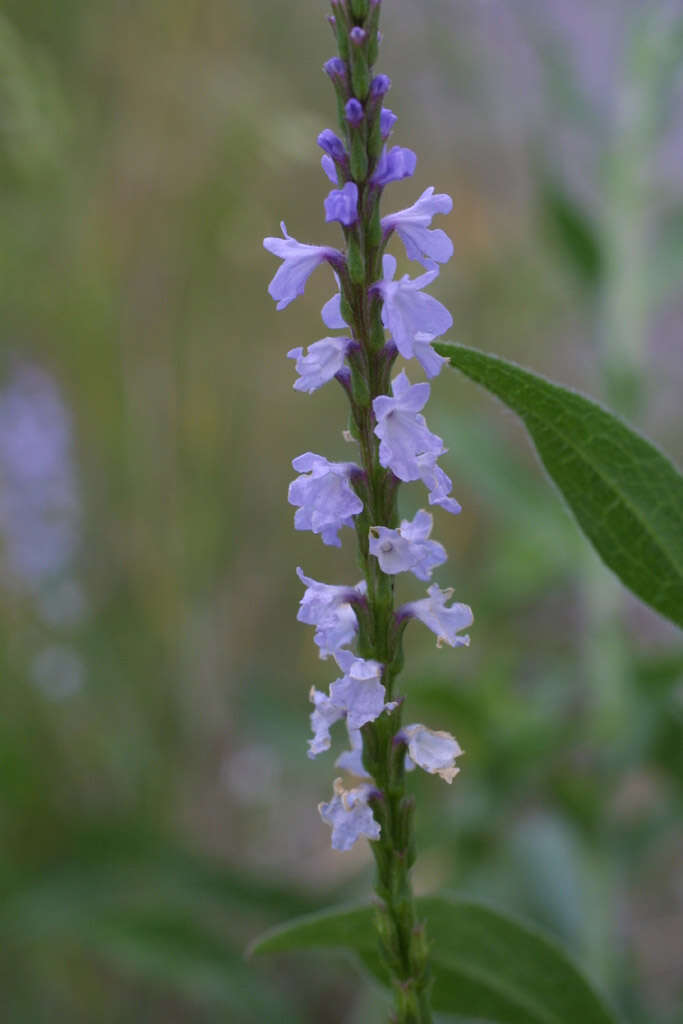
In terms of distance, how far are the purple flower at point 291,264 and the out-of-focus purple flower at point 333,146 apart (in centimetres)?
8

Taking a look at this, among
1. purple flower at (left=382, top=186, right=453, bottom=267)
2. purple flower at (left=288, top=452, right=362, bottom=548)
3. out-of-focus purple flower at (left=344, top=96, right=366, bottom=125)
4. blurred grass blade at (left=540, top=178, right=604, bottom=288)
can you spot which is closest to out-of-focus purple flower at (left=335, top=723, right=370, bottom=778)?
purple flower at (left=288, top=452, right=362, bottom=548)

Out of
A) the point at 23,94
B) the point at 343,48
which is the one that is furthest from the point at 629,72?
the point at 343,48

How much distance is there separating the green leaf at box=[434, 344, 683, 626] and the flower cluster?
0.20 m

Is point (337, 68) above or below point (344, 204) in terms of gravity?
above

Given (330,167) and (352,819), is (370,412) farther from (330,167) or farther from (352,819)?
(352,819)

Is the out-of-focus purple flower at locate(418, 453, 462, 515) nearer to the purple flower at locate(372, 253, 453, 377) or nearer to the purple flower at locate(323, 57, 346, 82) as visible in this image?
the purple flower at locate(372, 253, 453, 377)

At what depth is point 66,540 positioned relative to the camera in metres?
3.75

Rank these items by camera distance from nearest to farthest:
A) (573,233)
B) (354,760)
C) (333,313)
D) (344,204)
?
(344,204) < (333,313) < (354,760) < (573,233)

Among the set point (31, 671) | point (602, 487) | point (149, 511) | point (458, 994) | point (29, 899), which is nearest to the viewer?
point (602, 487)

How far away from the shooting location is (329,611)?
1.01 m

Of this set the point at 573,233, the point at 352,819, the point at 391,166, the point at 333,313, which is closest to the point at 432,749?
the point at 352,819

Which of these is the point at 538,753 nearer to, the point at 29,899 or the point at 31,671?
the point at 29,899

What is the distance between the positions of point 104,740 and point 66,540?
71cm

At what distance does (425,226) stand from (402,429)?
0.65ft
